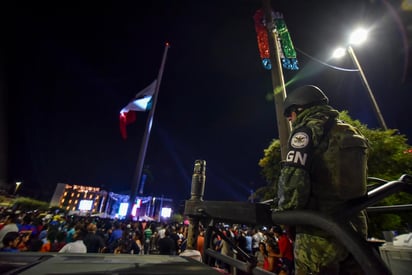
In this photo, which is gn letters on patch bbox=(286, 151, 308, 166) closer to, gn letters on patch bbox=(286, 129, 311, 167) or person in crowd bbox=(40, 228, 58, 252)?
gn letters on patch bbox=(286, 129, 311, 167)

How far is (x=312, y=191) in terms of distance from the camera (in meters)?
1.68

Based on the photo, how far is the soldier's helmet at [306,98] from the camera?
2008 mm

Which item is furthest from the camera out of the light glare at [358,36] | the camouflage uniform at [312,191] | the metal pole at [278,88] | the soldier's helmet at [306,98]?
the light glare at [358,36]

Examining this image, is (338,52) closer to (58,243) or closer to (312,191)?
(312,191)

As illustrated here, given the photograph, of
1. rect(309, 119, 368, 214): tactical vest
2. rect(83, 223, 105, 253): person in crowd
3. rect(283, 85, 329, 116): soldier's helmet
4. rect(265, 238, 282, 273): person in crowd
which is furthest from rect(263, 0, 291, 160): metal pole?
rect(83, 223, 105, 253): person in crowd

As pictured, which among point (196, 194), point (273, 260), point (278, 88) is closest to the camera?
point (196, 194)

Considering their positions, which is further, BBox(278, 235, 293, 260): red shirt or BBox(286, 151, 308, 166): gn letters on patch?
BBox(278, 235, 293, 260): red shirt

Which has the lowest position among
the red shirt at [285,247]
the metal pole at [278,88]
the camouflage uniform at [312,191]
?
the red shirt at [285,247]

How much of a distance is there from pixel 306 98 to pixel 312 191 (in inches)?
36.0

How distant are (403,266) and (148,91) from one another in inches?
692

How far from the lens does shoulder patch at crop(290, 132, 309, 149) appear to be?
168 cm

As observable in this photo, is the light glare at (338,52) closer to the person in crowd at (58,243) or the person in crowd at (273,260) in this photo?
the person in crowd at (273,260)

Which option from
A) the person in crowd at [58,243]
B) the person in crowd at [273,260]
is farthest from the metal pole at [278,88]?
the person in crowd at [58,243]

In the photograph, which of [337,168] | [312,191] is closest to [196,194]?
[312,191]
